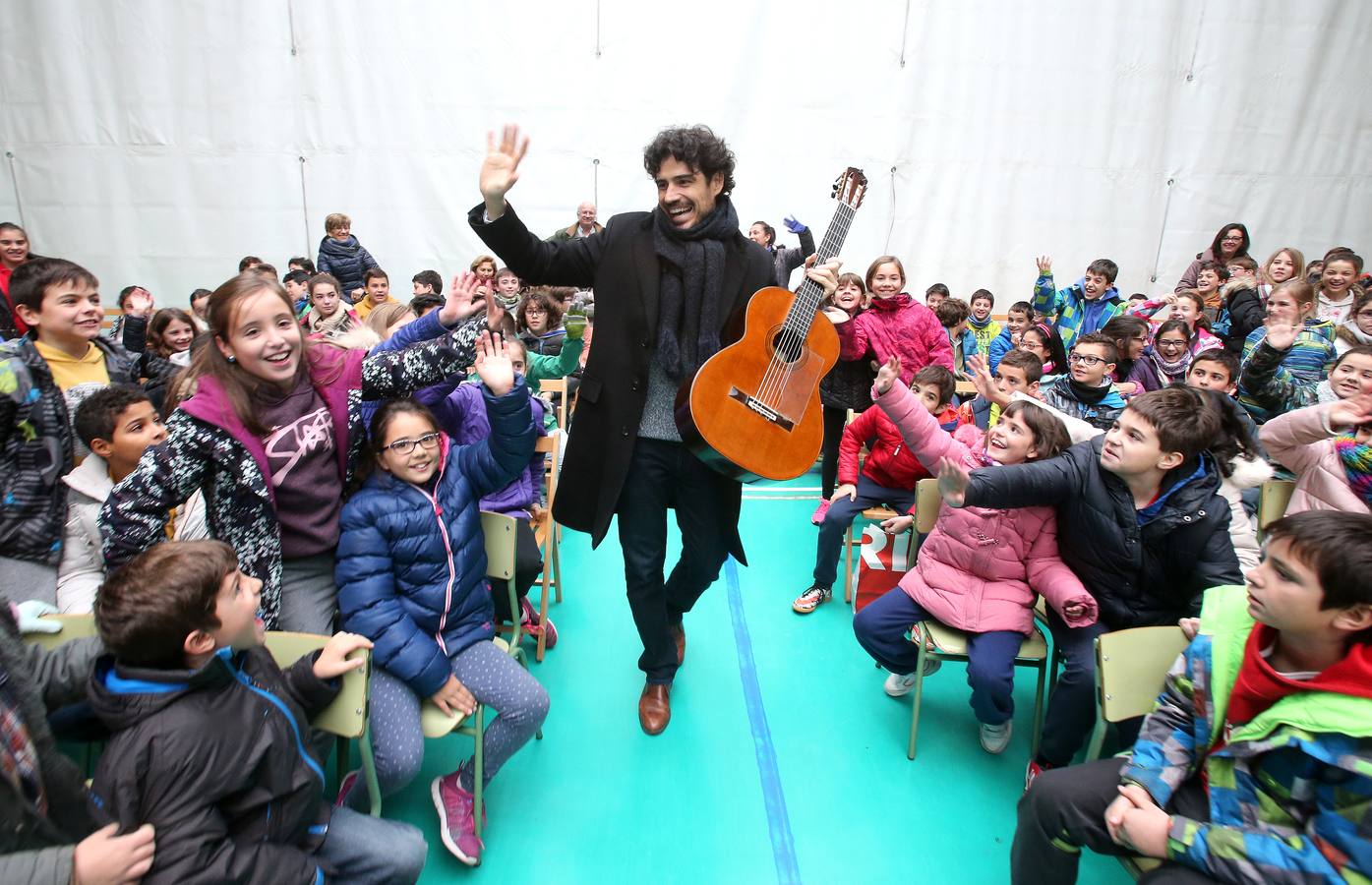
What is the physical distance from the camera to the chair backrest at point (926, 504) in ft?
8.39

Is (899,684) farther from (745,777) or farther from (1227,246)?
(1227,246)

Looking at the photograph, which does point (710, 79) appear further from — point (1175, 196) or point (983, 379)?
point (983, 379)

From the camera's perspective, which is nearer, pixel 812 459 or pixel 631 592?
pixel 812 459

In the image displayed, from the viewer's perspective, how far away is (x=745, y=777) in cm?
228

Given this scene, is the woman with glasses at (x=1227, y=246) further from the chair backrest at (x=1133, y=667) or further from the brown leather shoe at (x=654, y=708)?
the brown leather shoe at (x=654, y=708)

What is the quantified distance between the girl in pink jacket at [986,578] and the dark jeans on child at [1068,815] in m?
0.56

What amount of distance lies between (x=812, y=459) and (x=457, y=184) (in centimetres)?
698

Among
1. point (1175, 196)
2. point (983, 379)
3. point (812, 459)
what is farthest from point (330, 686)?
point (1175, 196)

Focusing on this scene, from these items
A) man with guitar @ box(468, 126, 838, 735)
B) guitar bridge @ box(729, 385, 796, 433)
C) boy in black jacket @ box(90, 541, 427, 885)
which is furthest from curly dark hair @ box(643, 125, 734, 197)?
boy in black jacket @ box(90, 541, 427, 885)

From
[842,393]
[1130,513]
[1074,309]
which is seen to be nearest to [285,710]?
[1130,513]

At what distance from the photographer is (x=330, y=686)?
1.56 meters

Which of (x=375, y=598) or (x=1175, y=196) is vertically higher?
(x=1175, y=196)

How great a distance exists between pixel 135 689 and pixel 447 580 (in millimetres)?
812

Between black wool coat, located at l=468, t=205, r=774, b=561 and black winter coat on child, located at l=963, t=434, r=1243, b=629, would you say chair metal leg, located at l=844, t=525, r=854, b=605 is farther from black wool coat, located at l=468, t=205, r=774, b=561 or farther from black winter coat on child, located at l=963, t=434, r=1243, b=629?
black wool coat, located at l=468, t=205, r=774, b=561
